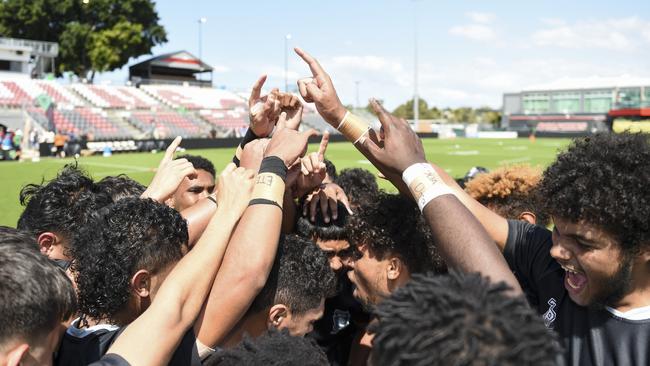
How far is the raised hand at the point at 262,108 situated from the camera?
3.22 m

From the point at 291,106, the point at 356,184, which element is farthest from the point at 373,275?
the point at 356,184

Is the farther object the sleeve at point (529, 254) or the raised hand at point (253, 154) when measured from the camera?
the raised hand at point (253, 154)

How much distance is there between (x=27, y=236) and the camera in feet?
6.35

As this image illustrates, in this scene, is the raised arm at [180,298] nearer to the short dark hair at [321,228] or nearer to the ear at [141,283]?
the ear at [141,283]

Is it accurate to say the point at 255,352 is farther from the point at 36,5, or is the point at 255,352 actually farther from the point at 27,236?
the point at 36,5

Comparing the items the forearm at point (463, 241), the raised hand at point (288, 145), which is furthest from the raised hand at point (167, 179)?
the forearm at point (463, 241)

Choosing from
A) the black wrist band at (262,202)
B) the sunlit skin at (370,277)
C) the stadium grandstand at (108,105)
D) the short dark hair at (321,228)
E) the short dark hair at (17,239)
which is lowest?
the sunlit skin at (370,277)

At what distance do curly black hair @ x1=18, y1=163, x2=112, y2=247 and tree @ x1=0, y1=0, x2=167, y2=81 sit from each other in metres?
60.3

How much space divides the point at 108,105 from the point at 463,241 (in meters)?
49.7

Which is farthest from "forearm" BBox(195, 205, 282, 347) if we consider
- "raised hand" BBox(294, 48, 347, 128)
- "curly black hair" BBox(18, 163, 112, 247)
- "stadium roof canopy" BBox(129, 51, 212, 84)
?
"stadium roof canopy" BBox(129, 51, 212, 84)

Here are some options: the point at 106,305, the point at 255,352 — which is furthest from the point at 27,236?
the point at 255,352

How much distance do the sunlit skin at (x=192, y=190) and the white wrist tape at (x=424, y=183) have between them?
306cm

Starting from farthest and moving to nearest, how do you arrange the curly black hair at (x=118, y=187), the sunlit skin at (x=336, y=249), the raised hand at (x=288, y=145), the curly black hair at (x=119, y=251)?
the curly black hair at (x=118, y=187)
the sunlit skin at (x=336, y=249)
the raised hand at (x=288, y=145)
the curly black hair at (x=119, y=251)

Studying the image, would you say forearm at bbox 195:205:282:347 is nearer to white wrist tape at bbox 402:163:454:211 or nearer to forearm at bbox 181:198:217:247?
white wrist tape at bbox 402:163:454:211
